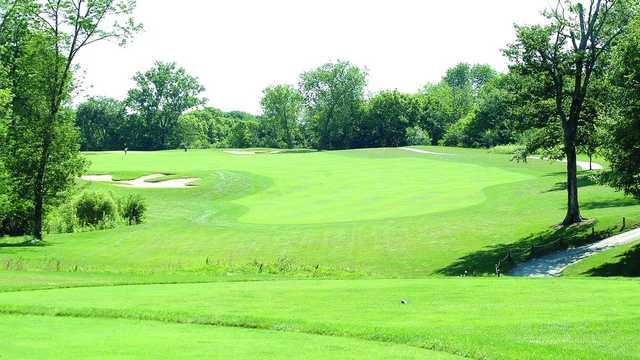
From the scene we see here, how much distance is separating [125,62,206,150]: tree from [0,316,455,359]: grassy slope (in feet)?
496

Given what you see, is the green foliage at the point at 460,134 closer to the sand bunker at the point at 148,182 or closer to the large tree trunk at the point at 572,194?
the sand bunker at the point at 148,182

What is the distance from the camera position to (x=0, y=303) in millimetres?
16469

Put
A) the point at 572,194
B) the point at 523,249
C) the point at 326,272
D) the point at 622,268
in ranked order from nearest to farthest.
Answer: the point at 326,272, the point at 622,268, the point at 523,249, the point at 572,194

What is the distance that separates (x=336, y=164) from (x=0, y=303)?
71.3 m

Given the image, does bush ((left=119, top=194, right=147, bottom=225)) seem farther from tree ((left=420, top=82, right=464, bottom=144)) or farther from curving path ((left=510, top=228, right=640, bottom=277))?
tree ((left=420, top=82, right=464, bottom=144))

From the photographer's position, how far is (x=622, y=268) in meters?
31.2

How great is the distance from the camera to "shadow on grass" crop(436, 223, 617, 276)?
33.3 m

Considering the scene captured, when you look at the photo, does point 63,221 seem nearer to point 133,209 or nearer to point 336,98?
point 133,209

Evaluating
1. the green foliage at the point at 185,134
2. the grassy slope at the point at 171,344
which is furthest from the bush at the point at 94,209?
the green foliage at the point at 185,134

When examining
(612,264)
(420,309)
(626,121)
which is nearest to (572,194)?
(626,121)

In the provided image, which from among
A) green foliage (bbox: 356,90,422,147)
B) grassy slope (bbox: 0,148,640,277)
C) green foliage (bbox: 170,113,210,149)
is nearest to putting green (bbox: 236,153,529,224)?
grassy slope (bbox: 0,148,640,277)

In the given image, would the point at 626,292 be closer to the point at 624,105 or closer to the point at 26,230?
the point at 624,105

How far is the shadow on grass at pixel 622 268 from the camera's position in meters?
30.5

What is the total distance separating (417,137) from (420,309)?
133528mm
